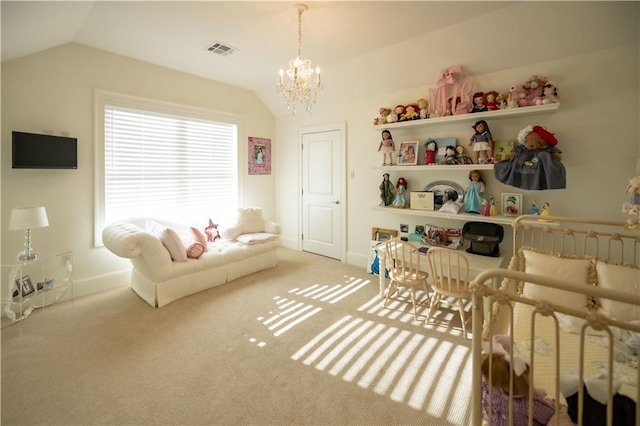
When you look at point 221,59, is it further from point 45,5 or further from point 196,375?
point 196,375

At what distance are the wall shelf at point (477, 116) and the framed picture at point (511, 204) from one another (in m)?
0.80

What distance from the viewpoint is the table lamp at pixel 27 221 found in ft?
8.42

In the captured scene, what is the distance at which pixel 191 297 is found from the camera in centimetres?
329

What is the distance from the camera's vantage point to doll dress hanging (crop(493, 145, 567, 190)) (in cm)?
259

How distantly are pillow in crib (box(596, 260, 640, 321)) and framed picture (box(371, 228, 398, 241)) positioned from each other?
2.20 meters

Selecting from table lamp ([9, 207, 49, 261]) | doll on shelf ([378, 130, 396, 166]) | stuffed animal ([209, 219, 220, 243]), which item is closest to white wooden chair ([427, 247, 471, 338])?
doll on shelf ([378, 130, 396, 166])

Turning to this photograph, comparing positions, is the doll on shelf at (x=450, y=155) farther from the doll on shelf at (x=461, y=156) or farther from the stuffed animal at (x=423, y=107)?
the stuffed animal at (x=423, y=107)

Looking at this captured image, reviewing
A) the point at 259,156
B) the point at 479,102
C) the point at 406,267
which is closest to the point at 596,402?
the point at 406,267

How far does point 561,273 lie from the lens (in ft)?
6.88

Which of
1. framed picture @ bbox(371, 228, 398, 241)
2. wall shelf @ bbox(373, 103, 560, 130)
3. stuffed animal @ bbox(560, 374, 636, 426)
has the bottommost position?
stuffed animal @ bbox(560, 374, 636, 426)

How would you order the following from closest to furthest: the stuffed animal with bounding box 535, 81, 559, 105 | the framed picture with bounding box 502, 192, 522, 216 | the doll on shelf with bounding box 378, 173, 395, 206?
the stuffed animal with bounding box 535, 81, 559, 105 → the framed picture with bounding box 502, 192, 522, 216 → the doll on shelf with bounding box 378, 173, 395, 206

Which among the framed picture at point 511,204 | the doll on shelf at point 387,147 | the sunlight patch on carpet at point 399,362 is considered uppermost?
the doll on shelf at point 387,147

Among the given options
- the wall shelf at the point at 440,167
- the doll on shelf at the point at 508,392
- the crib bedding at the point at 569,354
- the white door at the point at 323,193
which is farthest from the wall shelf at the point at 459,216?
the doll on shelf at the point at 508,392

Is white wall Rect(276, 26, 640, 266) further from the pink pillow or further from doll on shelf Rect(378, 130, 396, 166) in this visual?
the pink pillow
